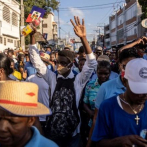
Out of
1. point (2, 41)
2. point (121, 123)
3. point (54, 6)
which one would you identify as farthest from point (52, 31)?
point (121, 123)

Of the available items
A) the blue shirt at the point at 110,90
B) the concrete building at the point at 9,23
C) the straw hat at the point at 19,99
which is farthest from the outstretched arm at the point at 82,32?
the concrete building at the point at 9,23

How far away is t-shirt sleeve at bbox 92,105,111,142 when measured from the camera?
2.40 m

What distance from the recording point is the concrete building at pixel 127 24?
49.5 metres

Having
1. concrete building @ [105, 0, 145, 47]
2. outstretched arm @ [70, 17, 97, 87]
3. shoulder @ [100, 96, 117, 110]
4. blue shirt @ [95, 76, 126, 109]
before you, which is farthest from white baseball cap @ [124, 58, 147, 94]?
concrete building @ [105, 0, 145, 47]

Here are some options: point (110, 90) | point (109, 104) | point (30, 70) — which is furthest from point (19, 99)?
point (30, 70)

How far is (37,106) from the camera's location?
206 centimetres

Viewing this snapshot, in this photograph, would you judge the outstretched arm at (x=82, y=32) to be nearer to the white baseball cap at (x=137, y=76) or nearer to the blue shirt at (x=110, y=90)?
the blue shirt at (x=110, y=90)

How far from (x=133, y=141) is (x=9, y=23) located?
1292 inches

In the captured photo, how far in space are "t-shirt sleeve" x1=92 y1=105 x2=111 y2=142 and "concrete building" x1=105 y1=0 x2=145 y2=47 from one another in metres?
43.3

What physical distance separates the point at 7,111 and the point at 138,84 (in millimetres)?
1013

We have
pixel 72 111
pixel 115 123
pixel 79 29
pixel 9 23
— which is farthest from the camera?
pixel 9 23

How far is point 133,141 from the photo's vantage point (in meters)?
2.21

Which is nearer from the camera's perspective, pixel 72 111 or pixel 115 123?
pixel 115 123

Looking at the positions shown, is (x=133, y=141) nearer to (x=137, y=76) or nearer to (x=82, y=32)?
(x=137, y=76)
